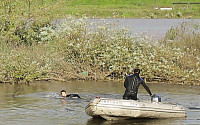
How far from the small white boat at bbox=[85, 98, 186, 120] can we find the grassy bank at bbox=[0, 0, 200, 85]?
736 cm

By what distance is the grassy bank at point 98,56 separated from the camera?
2397 cm

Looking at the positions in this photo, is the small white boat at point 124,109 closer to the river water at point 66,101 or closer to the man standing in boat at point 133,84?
the river water at point 66,101

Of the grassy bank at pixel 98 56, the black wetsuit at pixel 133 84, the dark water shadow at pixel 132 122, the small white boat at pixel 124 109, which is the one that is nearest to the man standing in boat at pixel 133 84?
the black wetsuit at pixel 133 84

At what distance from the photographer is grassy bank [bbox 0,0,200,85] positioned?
24.0 metres

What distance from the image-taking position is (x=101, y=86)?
78.1 feet

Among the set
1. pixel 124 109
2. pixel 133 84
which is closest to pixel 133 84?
pixel 133 84

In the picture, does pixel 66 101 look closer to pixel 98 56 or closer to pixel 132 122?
pixel 132 122

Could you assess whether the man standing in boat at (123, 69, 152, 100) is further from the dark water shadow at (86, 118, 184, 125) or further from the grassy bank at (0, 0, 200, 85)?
the grassy bank at (0, 0, 200, 85)

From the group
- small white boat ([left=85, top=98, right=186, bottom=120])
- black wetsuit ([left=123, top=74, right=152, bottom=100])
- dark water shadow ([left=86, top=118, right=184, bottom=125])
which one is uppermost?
black wetsuit ([left=123, top=74, right=152, bottom=100])

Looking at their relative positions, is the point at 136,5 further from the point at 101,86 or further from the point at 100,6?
the point at 101,86

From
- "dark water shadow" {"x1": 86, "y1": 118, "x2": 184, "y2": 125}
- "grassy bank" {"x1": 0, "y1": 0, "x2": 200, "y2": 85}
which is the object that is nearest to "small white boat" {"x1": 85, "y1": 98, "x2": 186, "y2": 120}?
"dark water shadow" {"x1": 86, "y1": 118, "x2": 184, "y2": 125}

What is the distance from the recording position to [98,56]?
25297mm

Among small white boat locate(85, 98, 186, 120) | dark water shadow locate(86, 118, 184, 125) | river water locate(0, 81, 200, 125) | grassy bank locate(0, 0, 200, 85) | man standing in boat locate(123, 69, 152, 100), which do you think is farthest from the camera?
grassy bank locate(0, 0, 200, 85)

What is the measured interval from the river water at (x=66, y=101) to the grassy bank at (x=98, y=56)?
1.90 ft
